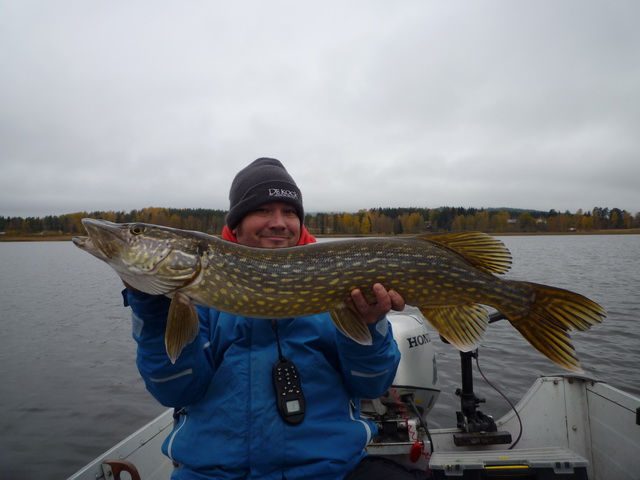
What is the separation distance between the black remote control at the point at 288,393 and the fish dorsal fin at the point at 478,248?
3.44 feet

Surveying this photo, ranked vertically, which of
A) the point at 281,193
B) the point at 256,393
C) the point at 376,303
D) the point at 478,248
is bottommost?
the point at 256,393

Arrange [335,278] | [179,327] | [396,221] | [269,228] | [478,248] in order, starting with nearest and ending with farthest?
[179,327] < [335,278] < [478,248] < [269,228] < [396,221]

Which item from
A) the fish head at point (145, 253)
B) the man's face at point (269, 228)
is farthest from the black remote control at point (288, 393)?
the man's face at point (269, 228)

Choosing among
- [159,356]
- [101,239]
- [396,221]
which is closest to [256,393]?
[159,356]

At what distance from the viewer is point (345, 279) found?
6.97ft

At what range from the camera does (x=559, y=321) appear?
203 centimetres

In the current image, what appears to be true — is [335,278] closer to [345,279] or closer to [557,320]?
[345,279]

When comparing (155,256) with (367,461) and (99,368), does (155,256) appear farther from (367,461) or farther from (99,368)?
(99,368)

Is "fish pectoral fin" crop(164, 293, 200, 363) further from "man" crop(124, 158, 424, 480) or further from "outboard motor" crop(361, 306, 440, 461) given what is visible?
"outboard motor" crop(361, 306, 440, 461)

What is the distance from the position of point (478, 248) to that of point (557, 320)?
531 millimetres

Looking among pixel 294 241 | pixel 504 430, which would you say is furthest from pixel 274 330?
pixel 504 430

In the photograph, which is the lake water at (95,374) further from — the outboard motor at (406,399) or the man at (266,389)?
the man at (266,389)

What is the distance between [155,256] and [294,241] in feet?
3.51

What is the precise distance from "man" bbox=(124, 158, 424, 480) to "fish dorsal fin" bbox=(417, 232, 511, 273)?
0.43 meters
